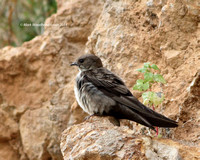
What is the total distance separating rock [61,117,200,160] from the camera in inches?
131

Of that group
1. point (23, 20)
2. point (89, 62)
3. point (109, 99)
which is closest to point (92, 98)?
point (109, 99)

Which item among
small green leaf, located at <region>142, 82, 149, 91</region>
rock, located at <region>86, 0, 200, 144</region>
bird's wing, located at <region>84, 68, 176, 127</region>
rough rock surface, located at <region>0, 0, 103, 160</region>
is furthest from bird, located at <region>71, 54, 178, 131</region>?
rough rock surface, located at <region>0, 0, 103, 160</region>

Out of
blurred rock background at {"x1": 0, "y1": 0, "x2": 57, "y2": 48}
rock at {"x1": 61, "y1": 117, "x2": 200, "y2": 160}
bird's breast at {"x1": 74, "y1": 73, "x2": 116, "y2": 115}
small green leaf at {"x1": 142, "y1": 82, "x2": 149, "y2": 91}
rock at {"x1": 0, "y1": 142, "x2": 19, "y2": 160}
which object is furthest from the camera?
blurred rock background at {"x1": 0, "y1": 0, "x2": 57, "y2": 48}

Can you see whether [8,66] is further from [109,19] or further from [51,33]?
[109,19]

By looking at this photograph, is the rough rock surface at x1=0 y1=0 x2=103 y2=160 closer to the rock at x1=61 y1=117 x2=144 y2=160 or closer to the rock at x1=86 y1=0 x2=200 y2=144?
the rock at x1=86 y1=0 x2=200 y2=144

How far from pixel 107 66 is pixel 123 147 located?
2.41m

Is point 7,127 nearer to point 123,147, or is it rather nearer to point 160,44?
point 160,44

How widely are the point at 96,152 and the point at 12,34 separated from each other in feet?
26.9

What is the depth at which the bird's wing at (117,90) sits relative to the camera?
12.6 feet

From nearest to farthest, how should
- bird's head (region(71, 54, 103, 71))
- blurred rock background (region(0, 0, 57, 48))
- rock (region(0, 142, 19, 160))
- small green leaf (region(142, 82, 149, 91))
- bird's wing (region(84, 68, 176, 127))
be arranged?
bird's wing (region(84, 68, 176, 127)) → small green leaf (region(142, 82, 149, 91)) → bird's head (region(71, 54, 103, 71)) → rock (region(0, 142, 19, 160)) → blurred rock background (region(0, 0, 57, 48))

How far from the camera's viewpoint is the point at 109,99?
14.3 feet

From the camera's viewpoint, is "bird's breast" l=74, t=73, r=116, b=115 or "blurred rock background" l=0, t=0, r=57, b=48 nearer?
"bird's breast" l=74, t=73, r=116, b=115

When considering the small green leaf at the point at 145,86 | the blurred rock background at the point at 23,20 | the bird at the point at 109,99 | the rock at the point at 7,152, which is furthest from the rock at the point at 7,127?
the blurred rock background at the point at 23,20

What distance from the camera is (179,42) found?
4.81 metres
